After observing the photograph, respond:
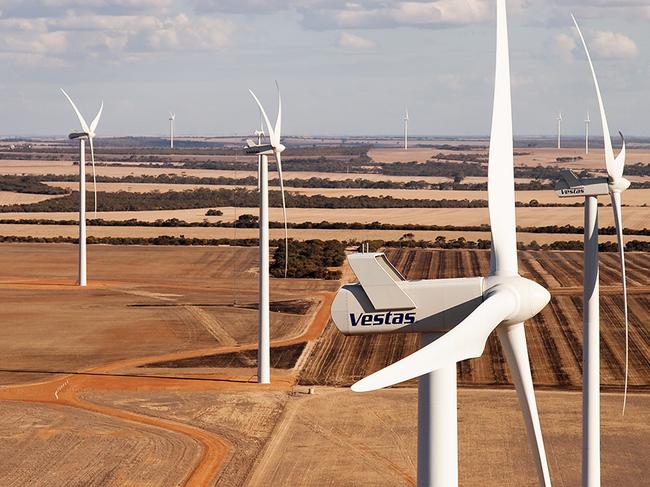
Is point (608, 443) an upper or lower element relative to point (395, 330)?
lower

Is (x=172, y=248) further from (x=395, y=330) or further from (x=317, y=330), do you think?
(x=395, y=330)

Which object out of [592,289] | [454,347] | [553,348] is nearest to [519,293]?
[454,347]

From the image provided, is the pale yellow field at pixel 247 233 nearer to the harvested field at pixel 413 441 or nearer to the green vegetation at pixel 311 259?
the green vegetation at pixel 311 259

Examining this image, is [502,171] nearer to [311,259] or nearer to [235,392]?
[235,392]

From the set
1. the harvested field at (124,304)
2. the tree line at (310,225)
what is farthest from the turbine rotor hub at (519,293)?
the tree line at (310,225)

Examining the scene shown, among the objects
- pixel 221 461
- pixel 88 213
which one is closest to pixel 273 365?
pixel 221 461
